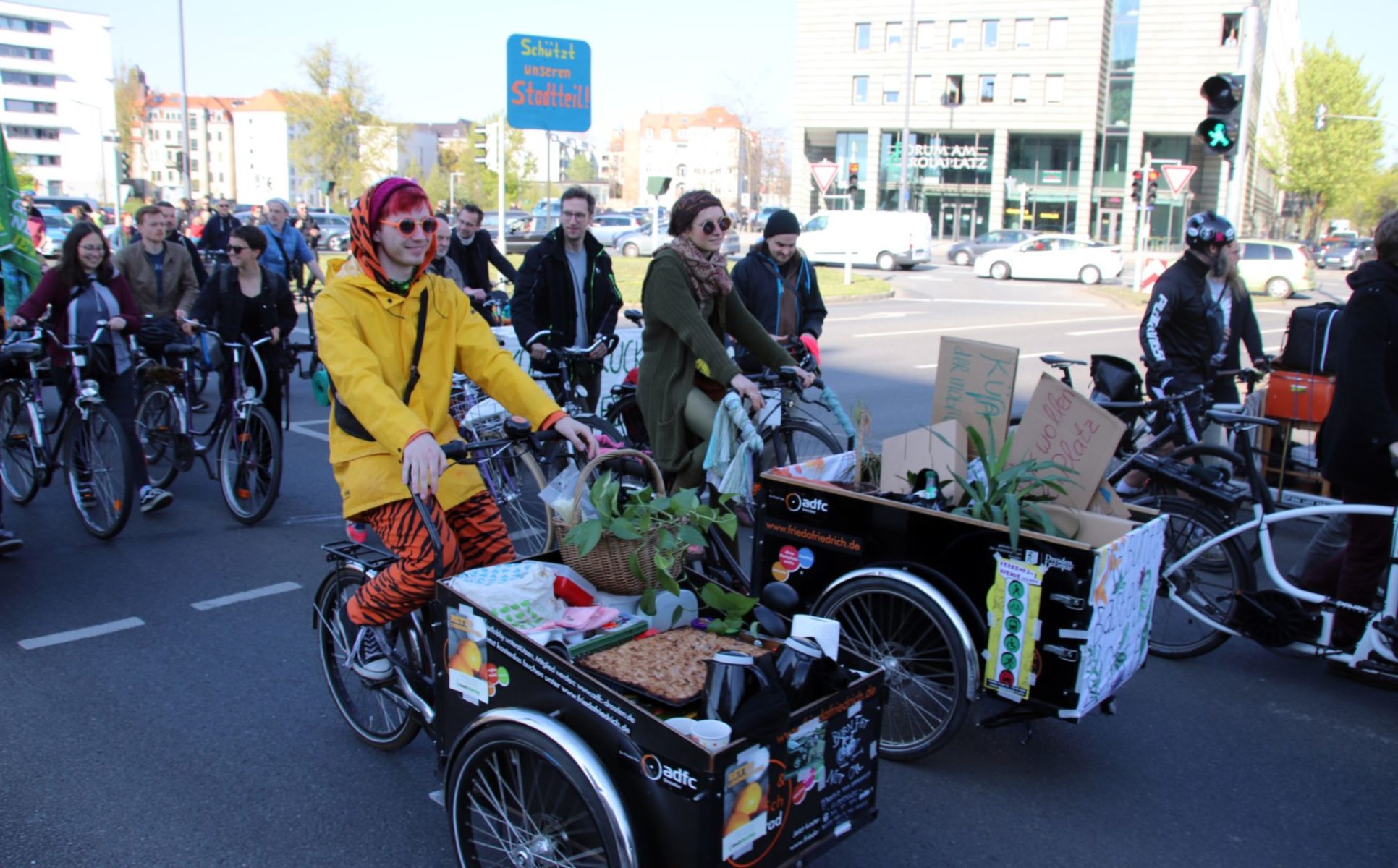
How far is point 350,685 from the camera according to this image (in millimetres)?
3867

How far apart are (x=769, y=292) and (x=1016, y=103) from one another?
189 feet

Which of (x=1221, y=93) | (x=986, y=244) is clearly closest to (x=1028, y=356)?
(x=1221, y=93)

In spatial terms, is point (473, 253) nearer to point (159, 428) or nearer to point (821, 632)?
point (159, 428)

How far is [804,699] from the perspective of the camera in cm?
254

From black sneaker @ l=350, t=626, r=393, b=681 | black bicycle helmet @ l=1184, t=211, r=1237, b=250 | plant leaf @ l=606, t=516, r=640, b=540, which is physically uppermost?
black bicycle helmet @ l=1184, t=211, r=1237, b=250

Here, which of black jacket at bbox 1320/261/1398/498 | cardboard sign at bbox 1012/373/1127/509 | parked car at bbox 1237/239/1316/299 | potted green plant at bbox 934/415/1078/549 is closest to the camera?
potted green plant at bbox 934/415/1078/549

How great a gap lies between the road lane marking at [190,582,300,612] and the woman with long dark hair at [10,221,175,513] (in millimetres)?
1499

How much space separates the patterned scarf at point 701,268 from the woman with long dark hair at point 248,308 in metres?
3.54

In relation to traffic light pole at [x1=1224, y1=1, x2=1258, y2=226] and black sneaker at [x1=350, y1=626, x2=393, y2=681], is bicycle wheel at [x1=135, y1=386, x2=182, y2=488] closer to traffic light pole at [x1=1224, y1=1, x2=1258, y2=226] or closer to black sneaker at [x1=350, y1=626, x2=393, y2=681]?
black sneaker at [x1=350, y1=626, x2=393, y2=681]

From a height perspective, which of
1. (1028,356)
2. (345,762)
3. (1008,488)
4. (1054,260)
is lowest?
(345,762)

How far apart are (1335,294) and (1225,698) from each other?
111 feet

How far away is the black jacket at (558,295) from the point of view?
23.5 ft

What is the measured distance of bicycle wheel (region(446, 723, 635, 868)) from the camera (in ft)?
7.68

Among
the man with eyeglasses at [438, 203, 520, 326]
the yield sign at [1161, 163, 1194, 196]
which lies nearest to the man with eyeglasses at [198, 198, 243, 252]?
the man with eyeglasses at [438, 203, 520, 326]
